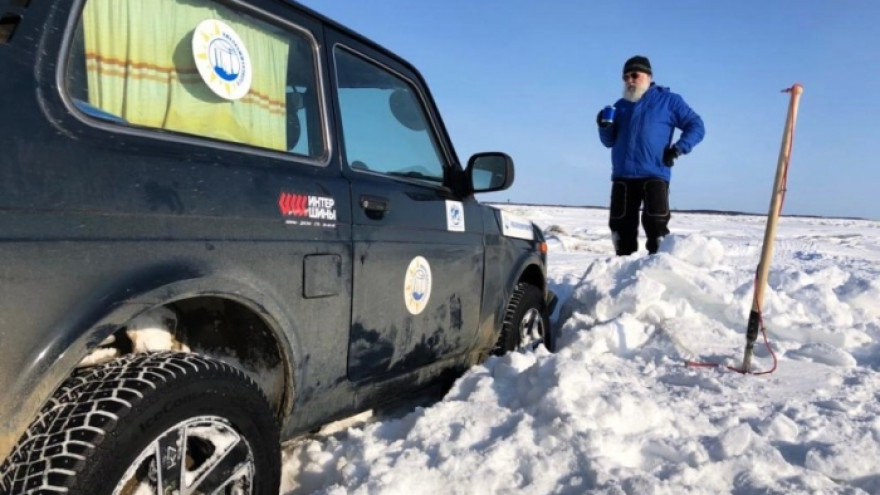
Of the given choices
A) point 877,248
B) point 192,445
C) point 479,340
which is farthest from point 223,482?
point 877,248

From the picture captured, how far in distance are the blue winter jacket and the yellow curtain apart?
433cm

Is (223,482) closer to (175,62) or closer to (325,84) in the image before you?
(175,62)

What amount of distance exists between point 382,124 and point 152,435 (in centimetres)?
174

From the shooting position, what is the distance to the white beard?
5.93m

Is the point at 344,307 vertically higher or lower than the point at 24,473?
higher

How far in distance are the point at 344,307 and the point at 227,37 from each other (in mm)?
923

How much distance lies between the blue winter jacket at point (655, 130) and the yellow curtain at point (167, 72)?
4327 mm

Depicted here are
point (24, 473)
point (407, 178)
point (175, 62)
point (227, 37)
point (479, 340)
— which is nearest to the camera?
point (24, 473)

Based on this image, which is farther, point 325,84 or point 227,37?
point 325,84

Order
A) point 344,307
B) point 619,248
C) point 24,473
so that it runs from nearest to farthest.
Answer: point 24,473 → point 344,307 → point 619,248

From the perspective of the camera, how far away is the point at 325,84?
2.37 metres

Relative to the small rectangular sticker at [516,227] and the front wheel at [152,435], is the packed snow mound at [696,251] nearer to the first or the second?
the small rectangular sticker at [516,227]

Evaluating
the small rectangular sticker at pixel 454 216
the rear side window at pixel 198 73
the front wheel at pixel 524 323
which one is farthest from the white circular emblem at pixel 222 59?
the front wheel at pixel 524 323

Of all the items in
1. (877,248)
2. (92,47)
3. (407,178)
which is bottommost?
(877,248)
